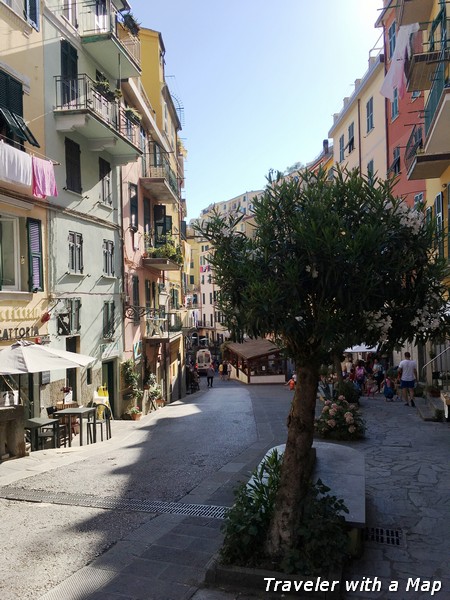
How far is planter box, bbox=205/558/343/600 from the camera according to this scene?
4371mm

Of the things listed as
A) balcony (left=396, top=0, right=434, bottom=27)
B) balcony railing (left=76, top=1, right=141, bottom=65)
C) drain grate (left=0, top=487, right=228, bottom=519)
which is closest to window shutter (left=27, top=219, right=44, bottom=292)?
drain grate (left=0, top=487, right=228, bottom=519)

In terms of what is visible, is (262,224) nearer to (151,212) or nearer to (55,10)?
(55,10)

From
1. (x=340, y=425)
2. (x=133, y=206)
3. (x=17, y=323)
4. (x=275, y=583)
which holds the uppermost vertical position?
(x=133, y=206)

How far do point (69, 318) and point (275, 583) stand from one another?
12.0 m

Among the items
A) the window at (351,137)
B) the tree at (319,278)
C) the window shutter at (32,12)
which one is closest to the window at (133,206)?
the window shutter at (32,12)

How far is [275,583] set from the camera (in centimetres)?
445

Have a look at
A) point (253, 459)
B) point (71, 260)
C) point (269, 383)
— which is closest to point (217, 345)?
point (269, 383)

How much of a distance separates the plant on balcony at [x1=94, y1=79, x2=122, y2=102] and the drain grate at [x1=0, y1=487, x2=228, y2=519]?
538 inches

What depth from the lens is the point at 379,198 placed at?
461cm

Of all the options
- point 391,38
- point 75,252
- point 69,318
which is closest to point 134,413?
point 69,318

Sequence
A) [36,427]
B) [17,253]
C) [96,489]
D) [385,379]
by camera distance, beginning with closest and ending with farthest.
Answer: [96,489] < [36,427] < [17,253] < [385,379]

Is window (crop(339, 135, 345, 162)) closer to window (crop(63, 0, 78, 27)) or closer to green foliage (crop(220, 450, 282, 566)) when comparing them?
window (crop(63, 0, 78, 27))

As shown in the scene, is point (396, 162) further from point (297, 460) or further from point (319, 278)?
point (297, 460)

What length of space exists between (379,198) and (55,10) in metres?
14.4
